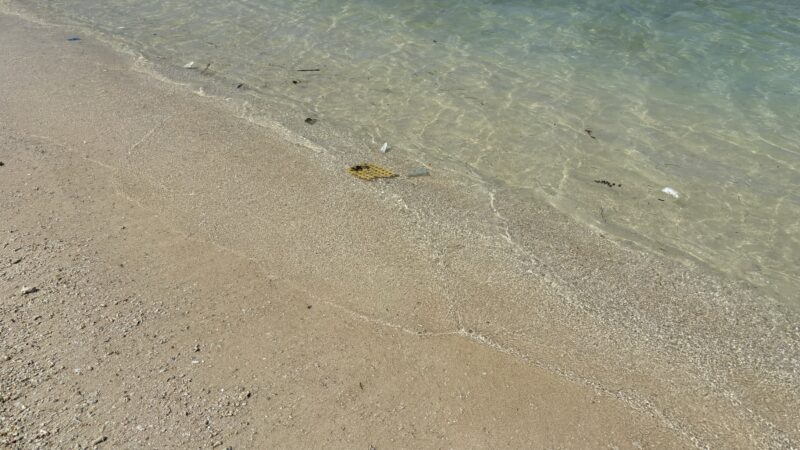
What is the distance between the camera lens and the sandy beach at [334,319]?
140 inches

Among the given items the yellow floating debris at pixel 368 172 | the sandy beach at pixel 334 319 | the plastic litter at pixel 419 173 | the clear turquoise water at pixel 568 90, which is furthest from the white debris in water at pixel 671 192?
the yellow floating debris at pixel 368 172

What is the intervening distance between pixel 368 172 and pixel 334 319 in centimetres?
244

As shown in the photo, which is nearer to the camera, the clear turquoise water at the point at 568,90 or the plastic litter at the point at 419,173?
the clear turquoise water at the point at 568,90

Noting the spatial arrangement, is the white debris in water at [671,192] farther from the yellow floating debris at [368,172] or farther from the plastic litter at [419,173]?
the yellow floating debris at [368,172]

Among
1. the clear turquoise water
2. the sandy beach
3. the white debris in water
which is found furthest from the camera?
the white debris in water

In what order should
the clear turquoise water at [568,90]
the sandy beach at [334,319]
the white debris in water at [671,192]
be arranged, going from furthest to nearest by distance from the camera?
the white debris in water at [671,192] < the clear turquoise water at [568,90] < the sandy beach at [334,319]

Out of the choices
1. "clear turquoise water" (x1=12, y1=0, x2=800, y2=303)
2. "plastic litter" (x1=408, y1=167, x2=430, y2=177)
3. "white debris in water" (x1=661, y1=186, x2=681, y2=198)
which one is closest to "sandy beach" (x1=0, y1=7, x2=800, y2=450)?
"plastic litter" (x1=408, y1=167, x2=430, y2=177)

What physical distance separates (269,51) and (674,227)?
6.52 m

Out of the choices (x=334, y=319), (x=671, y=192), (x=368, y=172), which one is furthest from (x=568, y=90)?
(x=334, y=319)

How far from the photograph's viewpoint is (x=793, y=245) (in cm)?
577

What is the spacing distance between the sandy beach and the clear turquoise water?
0.79m

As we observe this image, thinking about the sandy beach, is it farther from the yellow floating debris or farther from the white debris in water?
the white debris in water

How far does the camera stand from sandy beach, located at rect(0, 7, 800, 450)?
354cm

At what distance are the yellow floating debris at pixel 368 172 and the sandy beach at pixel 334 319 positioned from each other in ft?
0.44
